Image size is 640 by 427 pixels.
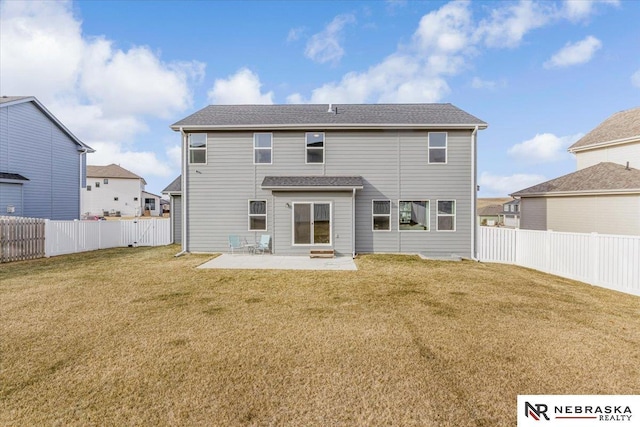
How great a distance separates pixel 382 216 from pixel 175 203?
1200 cm

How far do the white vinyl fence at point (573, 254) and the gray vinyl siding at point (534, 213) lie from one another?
20.2ft

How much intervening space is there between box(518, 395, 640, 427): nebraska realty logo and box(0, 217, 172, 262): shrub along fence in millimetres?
16563

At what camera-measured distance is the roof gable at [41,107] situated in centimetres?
1585

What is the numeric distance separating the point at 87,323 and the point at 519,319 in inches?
333

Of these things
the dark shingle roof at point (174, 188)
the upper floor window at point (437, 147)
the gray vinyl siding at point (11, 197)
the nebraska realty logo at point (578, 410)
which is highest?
the upper floor window at point (437, 147)

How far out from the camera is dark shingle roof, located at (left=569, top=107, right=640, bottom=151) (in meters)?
16.7

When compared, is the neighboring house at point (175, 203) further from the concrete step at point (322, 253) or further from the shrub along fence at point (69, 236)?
the concrete step at point (322, 253)

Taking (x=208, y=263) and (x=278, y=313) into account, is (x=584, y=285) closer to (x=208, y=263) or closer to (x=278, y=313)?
(x=278, y=313)

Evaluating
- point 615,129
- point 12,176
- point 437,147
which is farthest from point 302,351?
point 615,129

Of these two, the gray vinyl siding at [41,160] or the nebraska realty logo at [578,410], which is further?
the gray vinyl siding at [41,160]

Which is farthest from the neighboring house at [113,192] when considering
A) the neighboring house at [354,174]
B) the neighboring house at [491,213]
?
the neighboring house at [491,213]

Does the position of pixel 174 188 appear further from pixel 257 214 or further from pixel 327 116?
pixel 327 116

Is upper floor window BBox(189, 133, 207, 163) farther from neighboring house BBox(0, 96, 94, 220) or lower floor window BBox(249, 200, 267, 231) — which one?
neighboring house BBox(0, 96, 94, 220)

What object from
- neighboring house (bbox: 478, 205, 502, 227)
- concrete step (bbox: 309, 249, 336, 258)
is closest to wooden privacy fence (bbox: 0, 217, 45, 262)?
concrete step (bbox: 309, 249, 336, 258)
